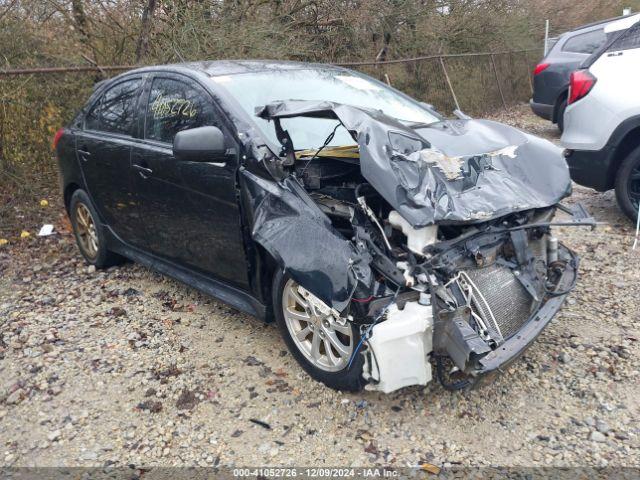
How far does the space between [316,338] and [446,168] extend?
1.14 m

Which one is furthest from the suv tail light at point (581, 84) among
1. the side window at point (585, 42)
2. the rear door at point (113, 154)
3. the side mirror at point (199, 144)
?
the side window at point (585, 42)

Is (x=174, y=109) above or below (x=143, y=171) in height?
above

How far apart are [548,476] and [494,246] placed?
3.64ft

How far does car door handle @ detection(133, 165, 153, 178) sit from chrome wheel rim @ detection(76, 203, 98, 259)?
1216mm

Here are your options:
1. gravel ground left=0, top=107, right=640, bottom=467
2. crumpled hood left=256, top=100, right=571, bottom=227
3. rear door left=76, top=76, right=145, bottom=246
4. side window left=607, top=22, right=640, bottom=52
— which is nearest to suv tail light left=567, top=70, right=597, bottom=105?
side window left=607, top=22, right=640, bottom=52

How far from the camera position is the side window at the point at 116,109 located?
432 cm

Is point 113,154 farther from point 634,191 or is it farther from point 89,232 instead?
point 634,191

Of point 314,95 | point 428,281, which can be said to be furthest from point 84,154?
point 428,281

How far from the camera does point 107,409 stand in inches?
124

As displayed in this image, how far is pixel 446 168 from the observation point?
2920 mm

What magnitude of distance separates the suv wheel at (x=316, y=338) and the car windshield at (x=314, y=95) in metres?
0.90

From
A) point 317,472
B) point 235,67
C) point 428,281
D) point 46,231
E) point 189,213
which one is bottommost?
point 317,472

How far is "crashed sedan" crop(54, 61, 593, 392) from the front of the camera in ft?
8.76

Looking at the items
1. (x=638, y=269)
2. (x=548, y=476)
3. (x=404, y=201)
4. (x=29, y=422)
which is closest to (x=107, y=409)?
(x=29, y=422)
